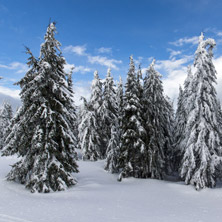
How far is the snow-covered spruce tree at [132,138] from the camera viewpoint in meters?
23.3

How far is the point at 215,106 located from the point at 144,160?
983 cm

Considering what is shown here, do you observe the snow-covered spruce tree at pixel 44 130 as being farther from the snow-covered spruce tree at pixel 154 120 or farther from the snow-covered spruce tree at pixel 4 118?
the snow-covered spruce tree at pixel 4 118

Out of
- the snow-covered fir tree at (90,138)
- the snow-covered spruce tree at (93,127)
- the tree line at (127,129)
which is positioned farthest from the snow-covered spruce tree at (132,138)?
the snow-covered fir tree at (90,138)

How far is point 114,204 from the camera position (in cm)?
1363

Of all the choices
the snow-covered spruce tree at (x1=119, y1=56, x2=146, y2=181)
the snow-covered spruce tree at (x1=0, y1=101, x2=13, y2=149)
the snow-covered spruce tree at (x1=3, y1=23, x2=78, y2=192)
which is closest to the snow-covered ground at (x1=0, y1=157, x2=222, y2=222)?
the snow-covered spruce tree at (x1=3, y1=23, x2=78, y2=192)

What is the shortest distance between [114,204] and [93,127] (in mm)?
22710

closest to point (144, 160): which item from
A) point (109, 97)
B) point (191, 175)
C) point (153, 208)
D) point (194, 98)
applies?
point (191, 175)

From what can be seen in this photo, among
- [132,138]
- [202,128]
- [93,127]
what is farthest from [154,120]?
[93,127]

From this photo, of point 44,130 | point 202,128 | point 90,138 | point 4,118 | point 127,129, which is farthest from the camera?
point 4,118

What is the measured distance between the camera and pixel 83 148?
35125 mm

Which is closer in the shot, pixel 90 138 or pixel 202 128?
pixel 202 128

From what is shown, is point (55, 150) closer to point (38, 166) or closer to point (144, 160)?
point (38, 166)

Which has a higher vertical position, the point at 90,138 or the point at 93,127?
the point at 93,127

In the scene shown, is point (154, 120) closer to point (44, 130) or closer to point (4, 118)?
point (44, 130)
